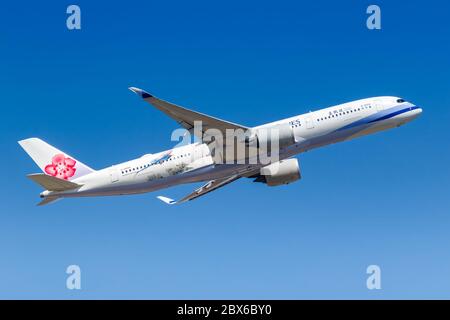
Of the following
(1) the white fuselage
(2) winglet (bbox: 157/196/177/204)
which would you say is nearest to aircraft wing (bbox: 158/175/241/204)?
(2) winglet (bbox: 157/196/177/204)

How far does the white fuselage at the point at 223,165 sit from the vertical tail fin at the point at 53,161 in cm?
168

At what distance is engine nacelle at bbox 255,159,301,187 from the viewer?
56.6 meters

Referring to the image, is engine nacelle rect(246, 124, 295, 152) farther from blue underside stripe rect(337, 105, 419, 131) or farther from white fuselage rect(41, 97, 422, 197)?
blue underside stripe rect(337, 105, 419, 131)

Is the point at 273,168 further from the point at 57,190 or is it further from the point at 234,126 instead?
the point at 57,190

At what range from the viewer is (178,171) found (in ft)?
173

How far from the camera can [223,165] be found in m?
52.3

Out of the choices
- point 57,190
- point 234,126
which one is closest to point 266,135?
point 234,126

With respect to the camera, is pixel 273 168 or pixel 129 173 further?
pixel 273 168

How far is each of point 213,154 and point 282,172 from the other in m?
7.05

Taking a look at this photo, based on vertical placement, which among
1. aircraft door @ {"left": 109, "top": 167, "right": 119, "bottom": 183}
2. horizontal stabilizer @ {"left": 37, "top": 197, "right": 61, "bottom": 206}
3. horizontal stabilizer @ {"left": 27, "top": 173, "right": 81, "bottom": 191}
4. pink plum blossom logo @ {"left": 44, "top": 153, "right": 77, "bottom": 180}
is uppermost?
pink plum blossom logo @ {"left": 44, "top": 153, "right": 77, "bottom": 180}

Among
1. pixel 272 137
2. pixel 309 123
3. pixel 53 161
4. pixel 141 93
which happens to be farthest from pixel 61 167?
pixel 309 123

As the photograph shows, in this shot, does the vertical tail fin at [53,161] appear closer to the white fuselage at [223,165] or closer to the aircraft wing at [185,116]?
the white fuselage at [223,165]

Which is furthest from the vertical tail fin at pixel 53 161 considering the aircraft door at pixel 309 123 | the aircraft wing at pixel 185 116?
the aircraft door at pixel 309 123

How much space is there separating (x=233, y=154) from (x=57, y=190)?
43.4 feet
